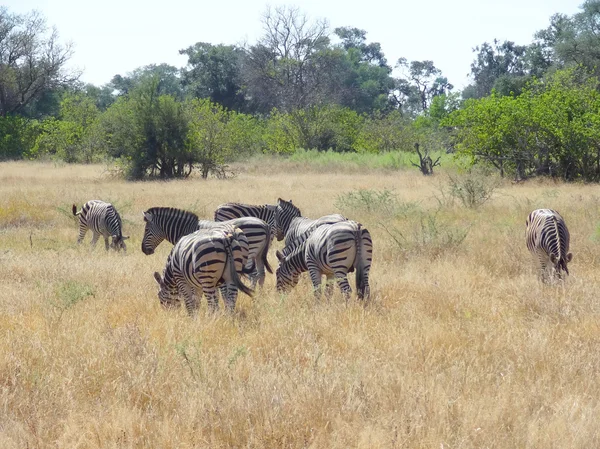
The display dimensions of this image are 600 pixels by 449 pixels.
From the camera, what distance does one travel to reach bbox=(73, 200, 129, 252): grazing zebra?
45.7ft

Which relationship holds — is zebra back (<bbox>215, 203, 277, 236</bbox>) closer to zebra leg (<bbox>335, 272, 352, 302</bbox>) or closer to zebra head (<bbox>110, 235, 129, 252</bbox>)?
zebra head (<bbox>110, 235, 129, 252</bbox>)

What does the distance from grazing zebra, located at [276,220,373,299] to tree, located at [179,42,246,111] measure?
207 feet

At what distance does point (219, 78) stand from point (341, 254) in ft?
213

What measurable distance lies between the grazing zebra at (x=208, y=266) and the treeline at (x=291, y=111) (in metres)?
20.7

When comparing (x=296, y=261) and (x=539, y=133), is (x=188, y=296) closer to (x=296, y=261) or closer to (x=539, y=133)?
(x=296, y=261)

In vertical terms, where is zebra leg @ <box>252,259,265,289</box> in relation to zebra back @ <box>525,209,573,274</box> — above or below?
below

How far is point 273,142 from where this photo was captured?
46969mm

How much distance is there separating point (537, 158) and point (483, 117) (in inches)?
103

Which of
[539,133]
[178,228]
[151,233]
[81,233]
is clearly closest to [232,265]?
[178,228]

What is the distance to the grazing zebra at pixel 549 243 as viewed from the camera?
9148 millimetres

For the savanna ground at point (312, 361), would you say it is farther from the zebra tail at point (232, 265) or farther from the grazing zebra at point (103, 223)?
the grazing zebra at point (103, 223)

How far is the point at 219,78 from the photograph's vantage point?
70688 mm

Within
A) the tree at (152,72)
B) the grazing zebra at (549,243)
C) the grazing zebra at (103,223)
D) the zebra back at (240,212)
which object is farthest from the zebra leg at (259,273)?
the tree at (152,72)

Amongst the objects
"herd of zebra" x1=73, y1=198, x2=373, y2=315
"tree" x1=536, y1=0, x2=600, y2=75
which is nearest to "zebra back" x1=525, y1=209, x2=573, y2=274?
"herd of zebra" x1=73, y1=198, x2=373, y2=315
